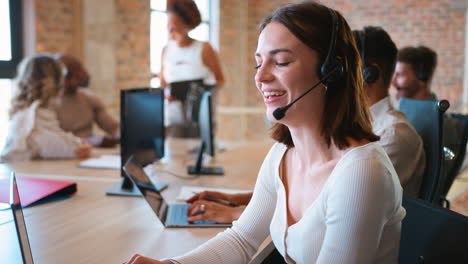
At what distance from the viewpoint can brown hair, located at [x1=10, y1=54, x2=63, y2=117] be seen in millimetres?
2412

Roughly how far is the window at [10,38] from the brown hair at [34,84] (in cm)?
155

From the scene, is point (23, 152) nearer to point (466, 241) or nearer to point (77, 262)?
point (77, 262)

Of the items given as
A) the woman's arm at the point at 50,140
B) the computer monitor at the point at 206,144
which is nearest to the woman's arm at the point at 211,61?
the computer monitor at the point at 206,144

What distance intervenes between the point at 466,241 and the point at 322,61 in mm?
456

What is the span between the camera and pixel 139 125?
183 centimetres

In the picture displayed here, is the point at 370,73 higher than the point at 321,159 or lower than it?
higher

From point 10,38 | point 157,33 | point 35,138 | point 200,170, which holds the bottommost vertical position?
point 200,170

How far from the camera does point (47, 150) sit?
95.7 inches

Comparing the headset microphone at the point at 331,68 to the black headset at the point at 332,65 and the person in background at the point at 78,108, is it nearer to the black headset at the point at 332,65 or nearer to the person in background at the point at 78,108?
the black headset at the point at 332,65

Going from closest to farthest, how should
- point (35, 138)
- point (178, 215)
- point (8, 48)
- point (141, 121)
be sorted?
point (178, 215) < point (141, 121) < point (35, 138) < point (8, 48)

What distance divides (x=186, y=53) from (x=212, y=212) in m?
2.32

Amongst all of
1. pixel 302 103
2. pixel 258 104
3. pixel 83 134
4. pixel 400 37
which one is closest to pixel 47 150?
pixel 83 134

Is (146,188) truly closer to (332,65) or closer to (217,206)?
(217,206)

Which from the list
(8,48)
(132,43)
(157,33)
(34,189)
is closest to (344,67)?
(34,189)
